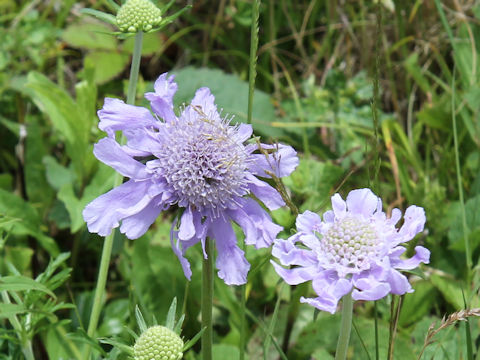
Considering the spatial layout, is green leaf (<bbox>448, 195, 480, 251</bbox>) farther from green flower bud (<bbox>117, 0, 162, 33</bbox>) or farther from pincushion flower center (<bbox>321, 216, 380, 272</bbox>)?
green flower bud (<bbox>117, 0, 162, 33</bbox>)

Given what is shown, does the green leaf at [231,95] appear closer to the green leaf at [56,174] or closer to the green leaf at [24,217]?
the green leaf at [56,174]

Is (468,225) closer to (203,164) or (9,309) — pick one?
(203,164)

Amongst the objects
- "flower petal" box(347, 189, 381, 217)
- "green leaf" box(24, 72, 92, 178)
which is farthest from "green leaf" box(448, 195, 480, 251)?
"green leaf" box(24, 72, 92, 178)

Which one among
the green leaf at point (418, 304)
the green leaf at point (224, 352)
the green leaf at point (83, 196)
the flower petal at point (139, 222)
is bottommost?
the green leaf at point (224, 352)

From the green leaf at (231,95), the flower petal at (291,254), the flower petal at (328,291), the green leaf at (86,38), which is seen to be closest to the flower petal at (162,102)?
the flower petal at (291,254)

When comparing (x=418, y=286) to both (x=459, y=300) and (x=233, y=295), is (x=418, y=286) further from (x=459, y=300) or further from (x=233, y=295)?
(x=233, y=295)

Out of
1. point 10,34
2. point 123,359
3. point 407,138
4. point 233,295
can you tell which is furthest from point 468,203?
point 10,34

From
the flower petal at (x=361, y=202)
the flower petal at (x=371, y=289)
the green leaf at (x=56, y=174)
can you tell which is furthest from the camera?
the green leaf at (x=56, y=174)

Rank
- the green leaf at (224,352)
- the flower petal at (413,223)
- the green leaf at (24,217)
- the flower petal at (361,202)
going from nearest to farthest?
the flower petal at (413,223)
the flower petal at (361,202)
the green leaf at (224,352)
the green leaf at (24,217)
